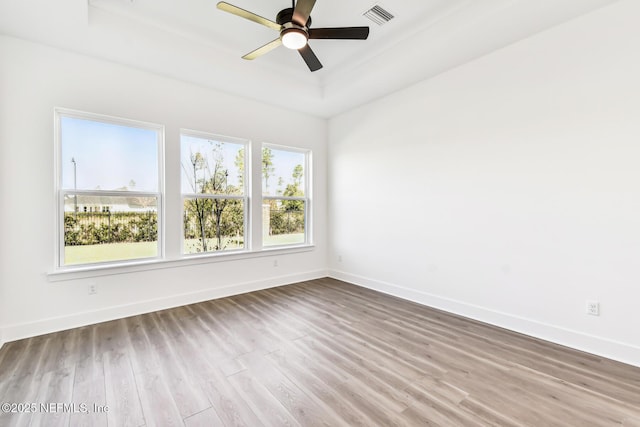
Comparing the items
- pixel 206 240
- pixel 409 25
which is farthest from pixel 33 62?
pixel 409 25

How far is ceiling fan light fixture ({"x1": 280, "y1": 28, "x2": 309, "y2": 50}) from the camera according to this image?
8.10 ft

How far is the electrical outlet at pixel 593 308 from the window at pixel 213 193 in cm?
413

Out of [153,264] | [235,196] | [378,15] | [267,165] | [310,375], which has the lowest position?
[310,375]

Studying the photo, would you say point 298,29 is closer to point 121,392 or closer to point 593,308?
point 121,392

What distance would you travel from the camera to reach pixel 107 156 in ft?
11.1

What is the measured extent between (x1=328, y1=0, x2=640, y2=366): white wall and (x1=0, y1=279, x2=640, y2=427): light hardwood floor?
1.49 ft

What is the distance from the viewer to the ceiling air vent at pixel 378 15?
2.92 metres

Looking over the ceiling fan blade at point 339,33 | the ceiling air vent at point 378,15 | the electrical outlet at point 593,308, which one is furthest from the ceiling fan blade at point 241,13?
the electrical outlet at point 593,308

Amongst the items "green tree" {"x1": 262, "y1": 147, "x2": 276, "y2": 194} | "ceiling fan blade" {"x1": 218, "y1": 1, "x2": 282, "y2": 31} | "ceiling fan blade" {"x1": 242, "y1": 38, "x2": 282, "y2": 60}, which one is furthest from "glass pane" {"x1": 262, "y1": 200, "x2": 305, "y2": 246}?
"ceiling fan blade" {"x1": 218, "y1": 1, "x2": 282, "y2": 31}

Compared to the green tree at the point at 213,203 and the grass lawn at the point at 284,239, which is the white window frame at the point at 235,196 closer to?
the green tree at the point at 213,203

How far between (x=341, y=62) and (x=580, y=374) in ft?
13.7

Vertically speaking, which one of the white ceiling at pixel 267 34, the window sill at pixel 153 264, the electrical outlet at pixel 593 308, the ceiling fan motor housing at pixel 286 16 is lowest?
the electrical outlet at pixel 593 308

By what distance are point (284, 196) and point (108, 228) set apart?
253 centimetres

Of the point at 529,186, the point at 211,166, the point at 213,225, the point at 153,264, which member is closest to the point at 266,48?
A: the point at 211,166
